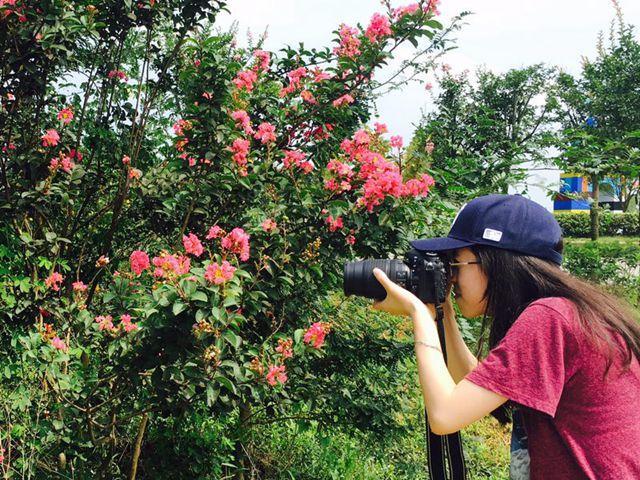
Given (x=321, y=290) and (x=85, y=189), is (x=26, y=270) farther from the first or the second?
(x=321, y=290)

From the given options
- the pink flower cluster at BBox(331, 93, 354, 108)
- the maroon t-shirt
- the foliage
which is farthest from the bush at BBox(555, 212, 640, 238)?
the maroon t-shirt

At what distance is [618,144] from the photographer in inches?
146

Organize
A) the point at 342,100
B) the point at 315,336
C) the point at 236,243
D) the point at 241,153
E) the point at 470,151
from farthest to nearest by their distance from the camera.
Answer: the point at 470,151, the point at 342,100, the point at 241,153, the point at 315,336, the point at 236,243

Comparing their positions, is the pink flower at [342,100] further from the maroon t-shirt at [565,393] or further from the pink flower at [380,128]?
the maroon t-shirt at [565,393]

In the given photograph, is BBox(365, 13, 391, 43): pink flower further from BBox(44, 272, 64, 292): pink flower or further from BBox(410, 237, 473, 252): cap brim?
BBox(44, 272, 64, 292): pink flower

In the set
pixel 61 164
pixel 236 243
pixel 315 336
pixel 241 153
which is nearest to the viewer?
pixel 236 243

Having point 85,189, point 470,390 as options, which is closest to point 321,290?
point 85,189

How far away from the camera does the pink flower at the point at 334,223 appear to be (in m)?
2.22

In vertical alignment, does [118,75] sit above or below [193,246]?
above

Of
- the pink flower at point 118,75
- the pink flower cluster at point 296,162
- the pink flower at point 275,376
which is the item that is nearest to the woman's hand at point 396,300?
the pink flower at point 275,376

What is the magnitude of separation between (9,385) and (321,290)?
4.20 feet

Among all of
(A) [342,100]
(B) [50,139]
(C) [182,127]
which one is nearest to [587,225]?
(A) [342,100]

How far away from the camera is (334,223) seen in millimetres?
2219

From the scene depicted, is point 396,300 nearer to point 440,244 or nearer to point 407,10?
point 440,244
